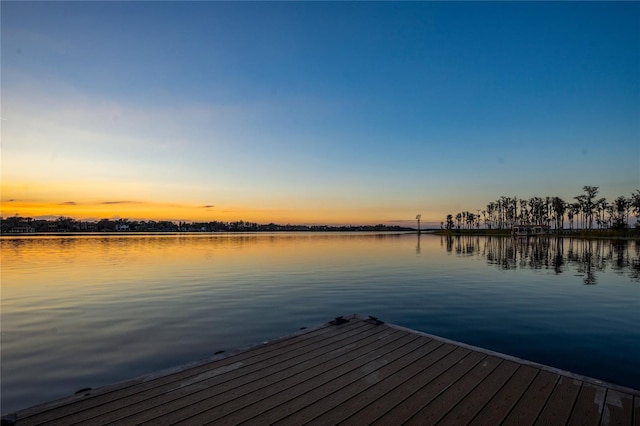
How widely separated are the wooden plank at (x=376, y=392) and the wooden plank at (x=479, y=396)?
1017 mm

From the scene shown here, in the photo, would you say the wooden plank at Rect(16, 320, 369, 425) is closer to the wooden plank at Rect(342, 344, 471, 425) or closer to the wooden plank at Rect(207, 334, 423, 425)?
the wooden plank at Rect(207, 334, 423, 425)

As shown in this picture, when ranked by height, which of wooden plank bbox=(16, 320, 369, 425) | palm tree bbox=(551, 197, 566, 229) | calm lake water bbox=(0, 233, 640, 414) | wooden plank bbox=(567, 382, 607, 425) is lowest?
calm lake water bbox=(0, 233, 640, 414)

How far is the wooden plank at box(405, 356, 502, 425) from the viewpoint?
4.54 m

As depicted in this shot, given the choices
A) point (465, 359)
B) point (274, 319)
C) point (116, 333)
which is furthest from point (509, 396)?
point (116, 333)

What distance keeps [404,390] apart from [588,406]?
8.78ft

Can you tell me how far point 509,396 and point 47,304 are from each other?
19.1m

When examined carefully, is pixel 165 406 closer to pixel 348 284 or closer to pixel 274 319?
pixel 274 319

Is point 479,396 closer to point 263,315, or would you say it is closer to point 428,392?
point 428,392

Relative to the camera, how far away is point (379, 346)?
7.56 m

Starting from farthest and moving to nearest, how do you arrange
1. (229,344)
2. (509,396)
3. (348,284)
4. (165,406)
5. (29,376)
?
(348,284), (229,344), (29,376), (509,396), (165,406)

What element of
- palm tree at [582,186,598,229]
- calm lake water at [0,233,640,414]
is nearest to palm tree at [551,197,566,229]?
palm tree at [582,186,598,229]

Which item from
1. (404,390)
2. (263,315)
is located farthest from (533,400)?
(263,315)

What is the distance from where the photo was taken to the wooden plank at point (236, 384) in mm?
4621

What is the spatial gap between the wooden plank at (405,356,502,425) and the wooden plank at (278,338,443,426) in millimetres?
902
